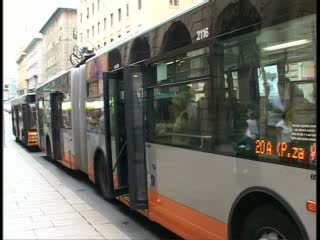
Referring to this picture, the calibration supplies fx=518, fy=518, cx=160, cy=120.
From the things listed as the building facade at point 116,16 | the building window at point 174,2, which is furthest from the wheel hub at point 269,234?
the building window at point 174,2

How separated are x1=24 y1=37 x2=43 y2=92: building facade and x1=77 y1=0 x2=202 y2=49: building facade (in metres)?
35.0

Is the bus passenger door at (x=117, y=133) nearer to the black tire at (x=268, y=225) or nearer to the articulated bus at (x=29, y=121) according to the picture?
the black tire at (x=268, y=225)

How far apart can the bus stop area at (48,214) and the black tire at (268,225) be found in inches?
101

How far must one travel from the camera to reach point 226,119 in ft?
14.8

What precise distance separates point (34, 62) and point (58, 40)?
103 feet

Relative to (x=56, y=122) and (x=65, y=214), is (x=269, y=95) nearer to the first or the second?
(x=65, y=214)

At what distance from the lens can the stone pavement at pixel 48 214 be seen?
6.55 m

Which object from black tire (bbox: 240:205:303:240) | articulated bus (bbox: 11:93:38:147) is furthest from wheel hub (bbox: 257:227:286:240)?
articulated bus (bbox: 11:93:38:147)

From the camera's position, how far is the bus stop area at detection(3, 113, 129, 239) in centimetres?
655

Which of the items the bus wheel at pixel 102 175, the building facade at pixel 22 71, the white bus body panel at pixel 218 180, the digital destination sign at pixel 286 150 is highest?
the building facade at pixel 22 71

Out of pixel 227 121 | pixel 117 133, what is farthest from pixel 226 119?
pixel 117 133

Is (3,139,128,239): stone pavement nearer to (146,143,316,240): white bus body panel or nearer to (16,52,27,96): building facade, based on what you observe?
(146,143,316,240): white bus body panel

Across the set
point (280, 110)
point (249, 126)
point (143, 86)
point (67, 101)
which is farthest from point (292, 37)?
point (67, 101)

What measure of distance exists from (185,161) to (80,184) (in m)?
6.64
